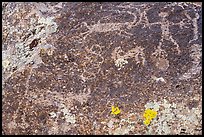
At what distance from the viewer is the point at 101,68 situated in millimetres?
3295

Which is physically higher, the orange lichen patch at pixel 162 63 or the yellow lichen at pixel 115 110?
the orange lichen patch at pixel 162 63

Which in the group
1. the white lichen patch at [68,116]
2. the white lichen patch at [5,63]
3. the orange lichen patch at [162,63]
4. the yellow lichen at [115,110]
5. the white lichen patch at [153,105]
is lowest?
the white lichen patch at [68,116]

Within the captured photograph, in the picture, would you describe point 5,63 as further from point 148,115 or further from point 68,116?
point 148,115

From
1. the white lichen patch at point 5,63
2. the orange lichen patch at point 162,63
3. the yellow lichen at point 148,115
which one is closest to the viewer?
the yellow lichen at point 148,115

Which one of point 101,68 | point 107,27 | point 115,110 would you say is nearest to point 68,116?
point 115,110

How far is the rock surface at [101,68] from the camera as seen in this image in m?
2.97

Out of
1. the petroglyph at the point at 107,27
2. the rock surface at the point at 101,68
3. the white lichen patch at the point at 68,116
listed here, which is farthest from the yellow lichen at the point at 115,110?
the petroglyph at the point at 107,27

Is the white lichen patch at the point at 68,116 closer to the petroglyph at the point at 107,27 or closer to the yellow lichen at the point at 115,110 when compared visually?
the yellow lichen at the point at 115,110

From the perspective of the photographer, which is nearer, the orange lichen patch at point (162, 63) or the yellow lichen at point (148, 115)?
the yellow lichen at point (148, 115)

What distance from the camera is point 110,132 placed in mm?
2920

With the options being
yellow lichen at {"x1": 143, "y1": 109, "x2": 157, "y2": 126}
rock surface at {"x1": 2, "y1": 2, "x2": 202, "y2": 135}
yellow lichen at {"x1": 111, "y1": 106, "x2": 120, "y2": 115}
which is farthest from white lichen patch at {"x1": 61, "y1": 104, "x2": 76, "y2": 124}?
yellow lichen at {"x1": 143, "y1": 109, "x2": 157, "y2": 126}

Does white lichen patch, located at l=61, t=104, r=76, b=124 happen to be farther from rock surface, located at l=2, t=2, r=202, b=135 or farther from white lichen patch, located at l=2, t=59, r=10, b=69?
white lichen patch, located at l=2, t=59, r=10, b=69

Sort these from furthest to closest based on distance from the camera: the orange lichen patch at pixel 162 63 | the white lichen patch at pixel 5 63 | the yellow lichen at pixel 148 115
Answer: the white lichen patch at pixel 5 63 → the orange lichen patch at pixel 162 63 → the yellow lichen at pixel 148 115

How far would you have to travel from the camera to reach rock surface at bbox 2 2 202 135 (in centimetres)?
297
